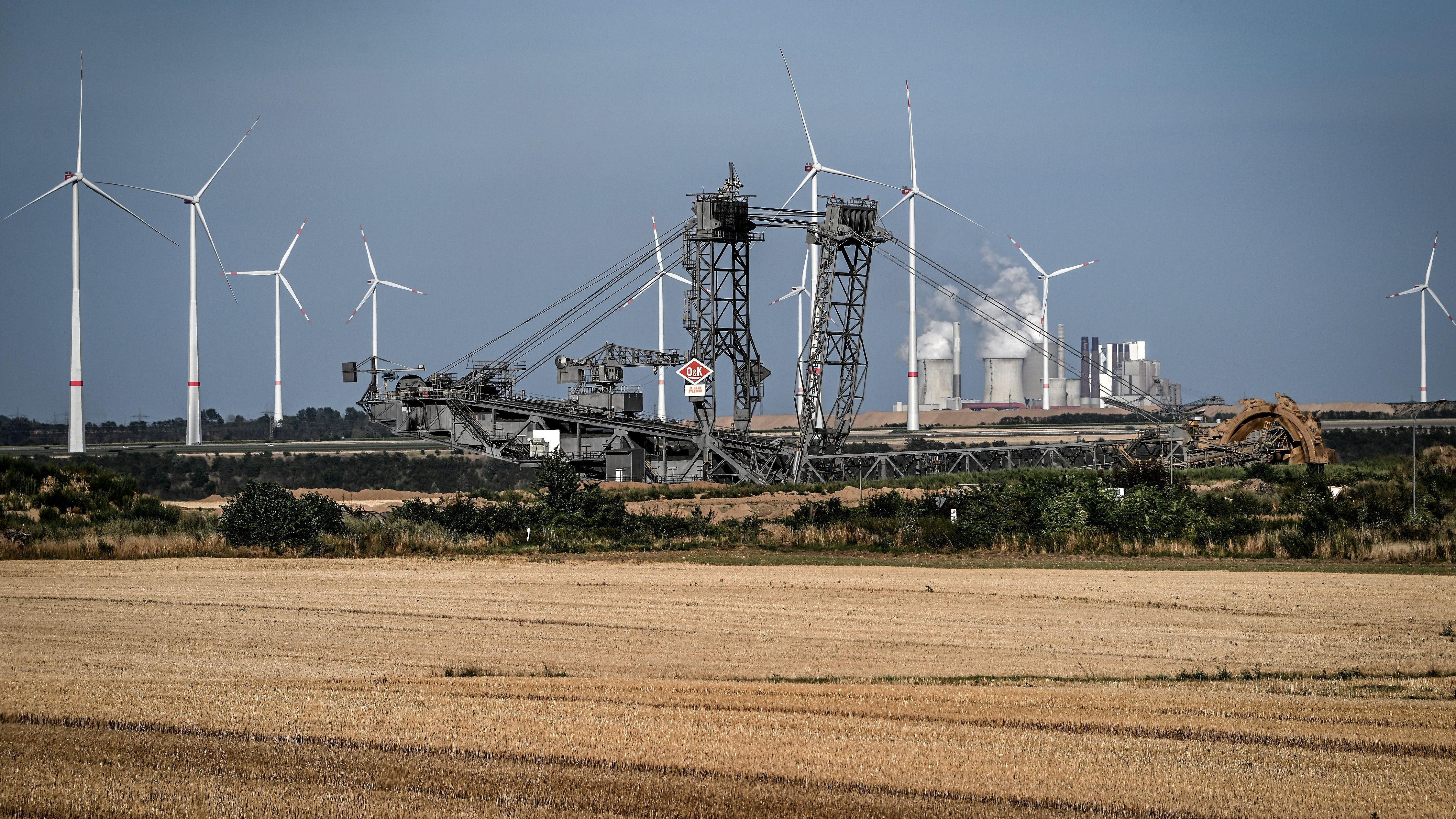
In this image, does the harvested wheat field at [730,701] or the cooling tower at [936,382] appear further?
the cooling tower at [936,382]

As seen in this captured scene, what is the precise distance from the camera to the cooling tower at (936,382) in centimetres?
19438

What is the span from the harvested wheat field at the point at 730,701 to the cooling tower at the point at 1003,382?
17570 centimetres

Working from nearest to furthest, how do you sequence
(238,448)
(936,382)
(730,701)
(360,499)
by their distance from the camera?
(730,701) < (360,499) < (238,448) < (936,382)

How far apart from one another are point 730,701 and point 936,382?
186m

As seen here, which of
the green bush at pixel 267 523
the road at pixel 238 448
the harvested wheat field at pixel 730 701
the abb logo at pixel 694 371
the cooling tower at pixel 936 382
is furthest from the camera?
the cooling tower at pixel 936 382

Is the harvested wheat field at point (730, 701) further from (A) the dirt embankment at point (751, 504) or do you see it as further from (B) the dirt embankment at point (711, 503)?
(B) the dirt embankment at point (711, 503)

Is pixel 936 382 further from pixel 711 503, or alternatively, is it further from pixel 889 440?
pixel 711 503

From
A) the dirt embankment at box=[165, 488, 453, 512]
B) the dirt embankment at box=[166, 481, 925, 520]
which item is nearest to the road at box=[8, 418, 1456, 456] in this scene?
Result: the dirt embankment at box=[165, 488, 453, 512]

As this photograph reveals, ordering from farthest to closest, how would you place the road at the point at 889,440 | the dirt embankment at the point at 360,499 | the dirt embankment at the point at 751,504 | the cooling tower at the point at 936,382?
the cooling tower at the point at 936,382
the road at the point at 889,440
the dirt embankment at the point at 360,499
the dirt embankment at the point at 751,504

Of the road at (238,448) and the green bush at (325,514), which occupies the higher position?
the road at (238,448)

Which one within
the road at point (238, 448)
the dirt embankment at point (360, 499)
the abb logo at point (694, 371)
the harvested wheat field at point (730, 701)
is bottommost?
the harvested wheat field at point (730, 701)

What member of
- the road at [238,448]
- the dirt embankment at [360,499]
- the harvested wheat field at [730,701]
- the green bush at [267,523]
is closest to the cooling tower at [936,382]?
the road at [238,448]

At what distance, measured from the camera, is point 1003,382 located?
198125 millimetres

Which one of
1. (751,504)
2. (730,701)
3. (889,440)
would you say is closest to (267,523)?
(751,504)
